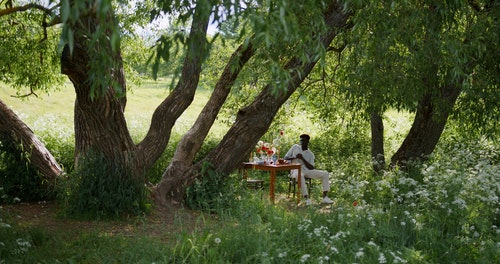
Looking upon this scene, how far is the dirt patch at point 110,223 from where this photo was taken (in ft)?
22.7

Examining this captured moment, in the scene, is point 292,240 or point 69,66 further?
point 69,66

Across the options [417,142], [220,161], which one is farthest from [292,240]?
[417,142]

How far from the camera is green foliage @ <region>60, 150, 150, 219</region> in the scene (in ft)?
24.8

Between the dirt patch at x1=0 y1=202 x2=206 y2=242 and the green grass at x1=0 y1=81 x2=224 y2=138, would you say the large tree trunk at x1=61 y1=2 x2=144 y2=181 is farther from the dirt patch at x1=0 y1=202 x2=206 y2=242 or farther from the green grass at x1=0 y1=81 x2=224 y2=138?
the green grass at x1=0 y1=81 x2=224 y2=138

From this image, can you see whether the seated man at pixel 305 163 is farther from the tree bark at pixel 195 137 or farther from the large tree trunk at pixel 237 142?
the tree bark at pixel 195 137

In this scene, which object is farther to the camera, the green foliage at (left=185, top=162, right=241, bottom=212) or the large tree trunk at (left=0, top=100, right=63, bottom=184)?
the green foliage at (left=185, top=162, right=241, bottom=212)

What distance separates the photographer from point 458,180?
709cm

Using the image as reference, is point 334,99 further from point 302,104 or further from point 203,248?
point 203,248

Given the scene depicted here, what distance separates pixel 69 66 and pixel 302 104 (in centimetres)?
718

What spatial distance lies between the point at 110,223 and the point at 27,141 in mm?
1823

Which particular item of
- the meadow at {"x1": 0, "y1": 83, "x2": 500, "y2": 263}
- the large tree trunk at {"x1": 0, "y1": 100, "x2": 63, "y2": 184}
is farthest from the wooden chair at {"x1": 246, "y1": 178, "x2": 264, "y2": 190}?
the large tree trunk at {"x1": 0, "y1": 100, "x2": 63, "y2": 184}

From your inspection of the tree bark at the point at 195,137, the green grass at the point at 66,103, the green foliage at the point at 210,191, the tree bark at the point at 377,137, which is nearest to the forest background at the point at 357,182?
the green foliage at the point at 210,191

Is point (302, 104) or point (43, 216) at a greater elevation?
point (302, 104)

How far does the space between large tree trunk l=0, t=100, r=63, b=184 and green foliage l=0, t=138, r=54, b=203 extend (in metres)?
0.08
